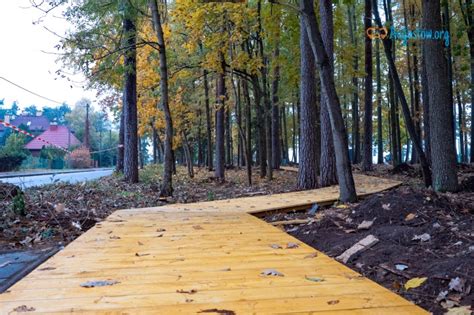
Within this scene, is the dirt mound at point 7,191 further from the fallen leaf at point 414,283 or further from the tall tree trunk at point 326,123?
the fallen leaf at point 414,283

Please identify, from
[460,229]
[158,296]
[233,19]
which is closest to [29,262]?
[158,296]

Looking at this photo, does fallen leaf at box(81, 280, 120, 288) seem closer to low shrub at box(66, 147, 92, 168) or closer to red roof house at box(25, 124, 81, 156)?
low shrub at box(66, 147, 92, 168)

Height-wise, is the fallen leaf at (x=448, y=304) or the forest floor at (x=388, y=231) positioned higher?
the forest floor at (x=388, y=231)

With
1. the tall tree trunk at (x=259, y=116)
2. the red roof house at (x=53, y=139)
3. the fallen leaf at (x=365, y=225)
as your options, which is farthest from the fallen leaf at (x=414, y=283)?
the red roof house at (x=53, y=139)

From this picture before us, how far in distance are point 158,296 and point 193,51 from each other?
12318 mm

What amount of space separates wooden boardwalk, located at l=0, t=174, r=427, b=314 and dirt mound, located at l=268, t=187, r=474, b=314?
0.50m

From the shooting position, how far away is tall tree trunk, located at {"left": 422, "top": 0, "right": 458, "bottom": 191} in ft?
25.5

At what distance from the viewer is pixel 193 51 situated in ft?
45.0

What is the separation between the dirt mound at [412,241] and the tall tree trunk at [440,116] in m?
2.55

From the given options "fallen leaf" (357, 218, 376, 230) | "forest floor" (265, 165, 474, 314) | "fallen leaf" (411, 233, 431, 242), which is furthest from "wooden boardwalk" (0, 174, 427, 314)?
"fallen leaf" (411, 233, 431, 242)

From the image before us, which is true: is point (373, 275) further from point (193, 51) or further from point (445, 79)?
point (193, 51)

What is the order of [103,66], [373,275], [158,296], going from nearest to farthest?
[158,296], [373,275], [103,66]

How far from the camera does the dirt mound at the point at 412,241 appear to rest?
9.14 feet

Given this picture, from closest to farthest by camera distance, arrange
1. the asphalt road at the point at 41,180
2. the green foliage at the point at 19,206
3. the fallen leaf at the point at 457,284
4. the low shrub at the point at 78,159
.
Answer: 1. the fallen leaf at the point at 457,284
2. the green foliage at the point at 19,206
3. the asphalt road at the point at 41,180
4. the low shrub at the point at 78,159
